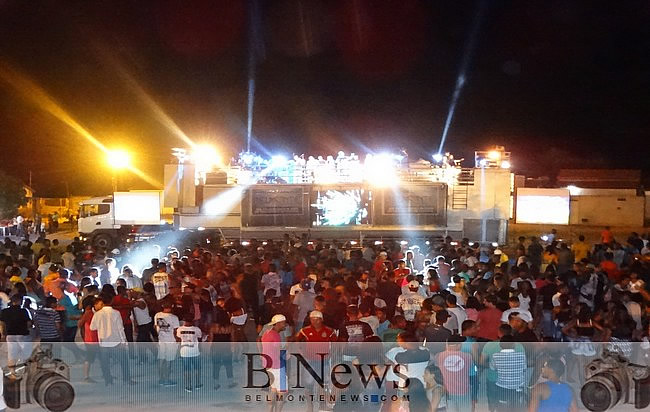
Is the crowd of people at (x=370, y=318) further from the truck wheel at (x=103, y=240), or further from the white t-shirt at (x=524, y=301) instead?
the truck wheel at (x=103, y=240)

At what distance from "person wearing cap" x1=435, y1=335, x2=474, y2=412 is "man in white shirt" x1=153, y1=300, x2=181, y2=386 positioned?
3443 millimetres

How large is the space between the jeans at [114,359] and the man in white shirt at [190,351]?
33.0 inches

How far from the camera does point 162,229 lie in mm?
25188

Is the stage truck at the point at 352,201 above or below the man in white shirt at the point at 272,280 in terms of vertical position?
above

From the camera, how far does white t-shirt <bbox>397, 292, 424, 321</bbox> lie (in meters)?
8.73

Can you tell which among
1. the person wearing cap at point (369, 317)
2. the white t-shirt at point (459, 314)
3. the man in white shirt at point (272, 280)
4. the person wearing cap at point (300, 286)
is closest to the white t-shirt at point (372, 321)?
the person wearing cap at point (369, 317)

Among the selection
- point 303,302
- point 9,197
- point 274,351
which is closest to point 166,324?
point 274,351

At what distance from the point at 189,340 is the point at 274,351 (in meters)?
1.71

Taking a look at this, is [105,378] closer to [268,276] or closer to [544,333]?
[268,276]

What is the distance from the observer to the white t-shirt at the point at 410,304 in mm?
8734

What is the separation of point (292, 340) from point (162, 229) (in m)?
19.1

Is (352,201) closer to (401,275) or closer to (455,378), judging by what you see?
(401,275)

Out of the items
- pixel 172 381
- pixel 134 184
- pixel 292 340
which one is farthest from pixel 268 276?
pixel 134 184

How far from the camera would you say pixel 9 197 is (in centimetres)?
4338
